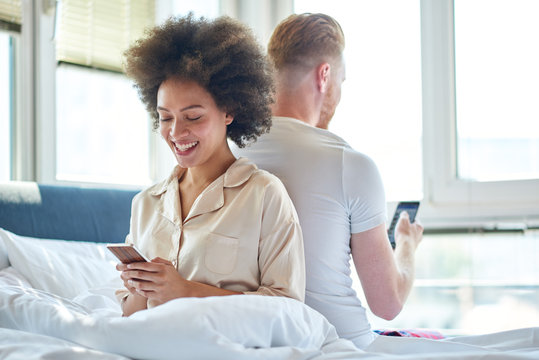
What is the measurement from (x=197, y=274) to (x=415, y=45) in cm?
178

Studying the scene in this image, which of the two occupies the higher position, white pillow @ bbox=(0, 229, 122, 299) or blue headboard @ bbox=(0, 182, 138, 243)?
blue headboard @ bbox=(0, 182, 138, 243)

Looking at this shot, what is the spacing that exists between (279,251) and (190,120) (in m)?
0.35

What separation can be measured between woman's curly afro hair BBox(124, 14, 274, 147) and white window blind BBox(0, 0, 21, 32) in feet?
3.62

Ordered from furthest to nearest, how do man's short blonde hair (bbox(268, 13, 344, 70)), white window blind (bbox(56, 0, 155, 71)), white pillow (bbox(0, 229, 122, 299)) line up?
white window blind (bbox(56, 0, 155, 71))
white pillow (bbox(0, 229, 122, 299))
man's short blonde hair (bbox(268, 13, 344, 70))

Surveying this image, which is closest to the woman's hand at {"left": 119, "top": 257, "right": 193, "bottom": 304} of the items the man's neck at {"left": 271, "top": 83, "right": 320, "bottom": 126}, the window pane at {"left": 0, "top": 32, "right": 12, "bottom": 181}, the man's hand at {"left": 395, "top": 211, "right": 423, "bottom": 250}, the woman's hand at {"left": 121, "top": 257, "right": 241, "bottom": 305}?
the woman's hand at {"left": 121, "top": 257, "right": 241, "bottom": 305}

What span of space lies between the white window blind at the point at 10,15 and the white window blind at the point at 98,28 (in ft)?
0.50

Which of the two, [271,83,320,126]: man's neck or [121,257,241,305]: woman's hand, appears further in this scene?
[271,83,320,126]: man's neck

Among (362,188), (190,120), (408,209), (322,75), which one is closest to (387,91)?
(408,209)

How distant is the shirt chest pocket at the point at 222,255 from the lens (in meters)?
1.23

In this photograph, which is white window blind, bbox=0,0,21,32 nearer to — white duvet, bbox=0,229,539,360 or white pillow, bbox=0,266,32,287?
white pillow, bbox=0,266,32,287

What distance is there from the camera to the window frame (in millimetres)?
2455

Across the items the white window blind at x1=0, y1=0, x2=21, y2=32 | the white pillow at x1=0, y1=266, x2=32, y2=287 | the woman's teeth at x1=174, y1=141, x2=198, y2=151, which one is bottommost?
the white pillow at x1=0, y1=266, x2=32, y2=287

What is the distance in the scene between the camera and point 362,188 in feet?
4.51

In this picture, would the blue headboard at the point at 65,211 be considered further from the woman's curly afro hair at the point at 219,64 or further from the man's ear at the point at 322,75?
the man's ear at the point at 322,75
